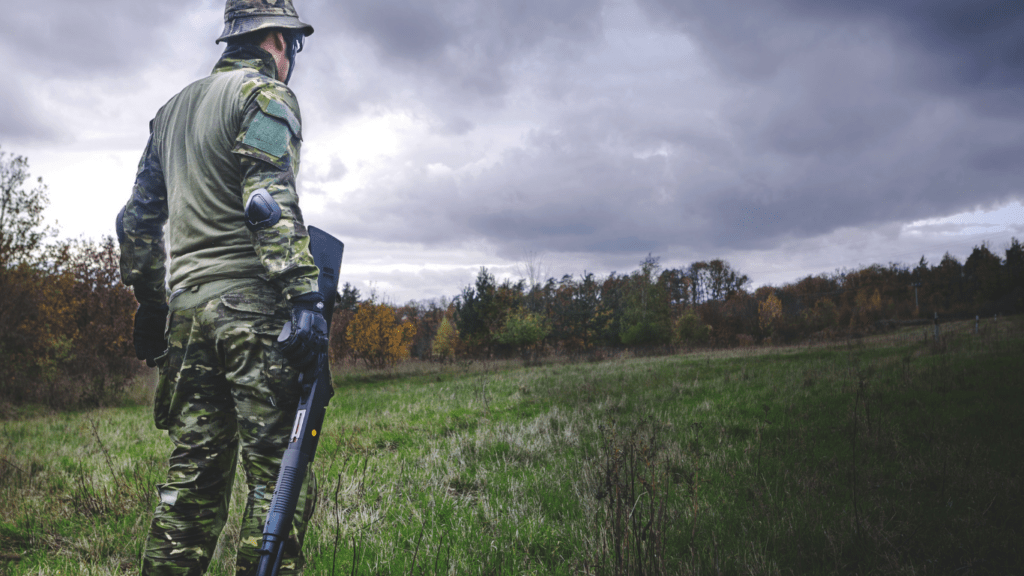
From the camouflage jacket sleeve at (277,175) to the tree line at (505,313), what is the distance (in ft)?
1.37

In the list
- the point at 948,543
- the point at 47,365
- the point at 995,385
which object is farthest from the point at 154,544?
the point at 47,365

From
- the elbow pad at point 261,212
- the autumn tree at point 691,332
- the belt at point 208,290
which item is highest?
the elbow pad at point 261,212

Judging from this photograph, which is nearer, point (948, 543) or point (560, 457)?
point (948, 543)

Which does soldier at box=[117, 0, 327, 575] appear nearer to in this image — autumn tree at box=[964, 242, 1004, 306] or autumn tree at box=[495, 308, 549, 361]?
autumn tree at box=[495, 308, 549, 361]

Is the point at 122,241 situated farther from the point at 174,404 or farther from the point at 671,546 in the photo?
the point at 671,546

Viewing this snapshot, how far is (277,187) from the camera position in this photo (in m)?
1.99

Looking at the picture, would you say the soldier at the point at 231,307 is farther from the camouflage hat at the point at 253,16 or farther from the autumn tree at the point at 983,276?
the autumn tree at the point at 983,276

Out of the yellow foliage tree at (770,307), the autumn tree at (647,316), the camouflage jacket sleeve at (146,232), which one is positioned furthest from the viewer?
the yellow foliage tree at (770,307)

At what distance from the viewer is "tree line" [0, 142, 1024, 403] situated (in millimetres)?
12531

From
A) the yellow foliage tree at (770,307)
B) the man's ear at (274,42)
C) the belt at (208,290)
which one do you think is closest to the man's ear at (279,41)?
the man's ear at (274,42)

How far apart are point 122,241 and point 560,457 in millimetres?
3610

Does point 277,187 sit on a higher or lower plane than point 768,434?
higher

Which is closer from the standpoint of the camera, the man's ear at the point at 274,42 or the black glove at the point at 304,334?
the black glove at the point at 304,334

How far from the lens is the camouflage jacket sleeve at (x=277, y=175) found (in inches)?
74.4
